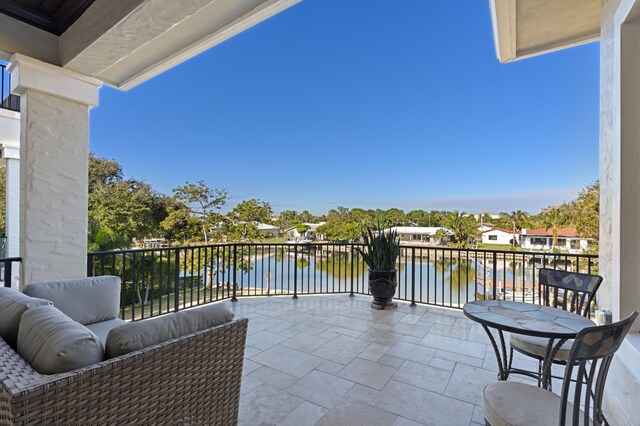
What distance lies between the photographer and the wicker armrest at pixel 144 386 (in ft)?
2.97

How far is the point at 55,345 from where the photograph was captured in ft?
3.47

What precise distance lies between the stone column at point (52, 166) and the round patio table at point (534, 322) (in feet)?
12.1

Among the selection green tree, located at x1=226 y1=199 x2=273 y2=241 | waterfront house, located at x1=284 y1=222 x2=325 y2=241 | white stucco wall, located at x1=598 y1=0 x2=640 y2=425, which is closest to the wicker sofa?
white stucco wall, located at x1=598 y1=0 x2=640 y2=425

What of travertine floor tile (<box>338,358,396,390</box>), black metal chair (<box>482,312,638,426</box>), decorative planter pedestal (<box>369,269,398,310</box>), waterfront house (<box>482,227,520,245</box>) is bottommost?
waterfront house (<box>482,227,520,245</box>)

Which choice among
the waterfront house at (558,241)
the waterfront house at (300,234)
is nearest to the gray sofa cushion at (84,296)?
the waterfront house at (558,241)

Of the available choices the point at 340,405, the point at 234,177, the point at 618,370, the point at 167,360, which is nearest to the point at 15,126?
the point at 167,360

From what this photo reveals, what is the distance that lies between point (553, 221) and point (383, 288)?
17499 mm

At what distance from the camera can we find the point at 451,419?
6.32 ft

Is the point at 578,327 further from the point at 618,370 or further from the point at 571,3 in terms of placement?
the point at 571,3

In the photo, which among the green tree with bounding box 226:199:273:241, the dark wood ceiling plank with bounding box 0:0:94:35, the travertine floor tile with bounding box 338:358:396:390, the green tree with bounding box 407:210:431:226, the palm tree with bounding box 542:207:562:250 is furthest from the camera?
the green tree with bounding box 407:210:431:226

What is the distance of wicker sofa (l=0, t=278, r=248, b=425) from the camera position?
905 mm

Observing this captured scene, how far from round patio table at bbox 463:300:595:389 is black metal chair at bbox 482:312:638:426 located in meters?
0.31

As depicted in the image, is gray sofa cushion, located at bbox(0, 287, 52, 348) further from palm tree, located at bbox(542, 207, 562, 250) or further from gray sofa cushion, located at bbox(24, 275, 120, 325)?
palm tree, located at bbox(542, 207, 562, 250)

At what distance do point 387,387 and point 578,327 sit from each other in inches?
52.0
